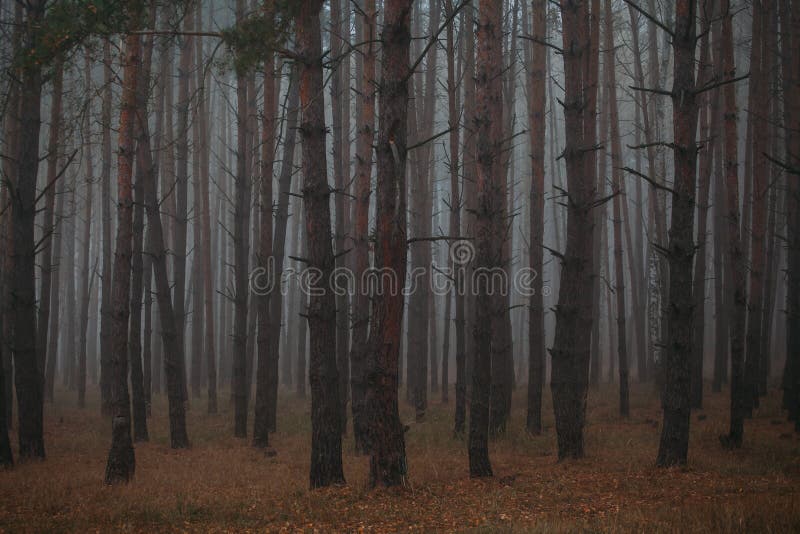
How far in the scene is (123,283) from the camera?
9648 millimetres

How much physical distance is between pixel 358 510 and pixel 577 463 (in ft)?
14.3

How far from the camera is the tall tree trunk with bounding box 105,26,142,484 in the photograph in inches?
371

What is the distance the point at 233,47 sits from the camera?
26.8ft

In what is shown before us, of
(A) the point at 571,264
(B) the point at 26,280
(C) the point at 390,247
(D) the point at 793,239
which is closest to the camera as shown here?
(C) the point at 390,247

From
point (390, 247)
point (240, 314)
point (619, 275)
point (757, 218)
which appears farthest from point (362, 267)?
point (757, 218)

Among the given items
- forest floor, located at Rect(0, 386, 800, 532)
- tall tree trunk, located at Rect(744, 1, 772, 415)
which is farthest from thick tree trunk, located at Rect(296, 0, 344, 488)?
tall tree trunk, located at Rect(744, 1, 772, 415)

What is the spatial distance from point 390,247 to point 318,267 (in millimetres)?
979

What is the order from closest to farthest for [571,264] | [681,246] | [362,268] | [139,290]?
[681,246], [571,264], [362,268], [139,290]

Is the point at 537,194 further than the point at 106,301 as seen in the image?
No

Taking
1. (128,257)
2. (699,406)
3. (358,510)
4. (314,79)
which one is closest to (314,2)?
(314,79)

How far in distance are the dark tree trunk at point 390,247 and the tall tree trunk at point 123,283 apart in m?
3.94

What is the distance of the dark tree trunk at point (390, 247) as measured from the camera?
7.88 metres

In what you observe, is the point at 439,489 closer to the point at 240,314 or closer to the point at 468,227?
the point at 240,314

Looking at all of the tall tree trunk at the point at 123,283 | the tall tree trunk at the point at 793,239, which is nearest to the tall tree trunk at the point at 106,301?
the tall tree trunk at the point at 123,283
